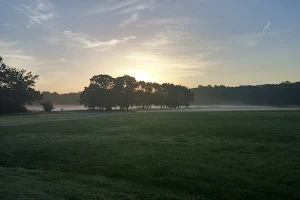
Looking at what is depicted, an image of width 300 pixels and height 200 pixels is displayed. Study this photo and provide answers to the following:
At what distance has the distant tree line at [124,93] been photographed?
80.1 meters

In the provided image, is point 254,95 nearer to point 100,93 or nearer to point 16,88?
point 100,93

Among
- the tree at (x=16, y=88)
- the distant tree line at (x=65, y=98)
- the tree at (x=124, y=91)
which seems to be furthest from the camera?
the distant tree line at (x=65, y=98)

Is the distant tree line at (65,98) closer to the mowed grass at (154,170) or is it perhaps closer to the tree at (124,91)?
the tree at (124,91)

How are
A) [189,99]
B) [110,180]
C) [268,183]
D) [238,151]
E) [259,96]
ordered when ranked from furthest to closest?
[259,96] < [189,99] < [238,151] < [110,180] < [268,183]

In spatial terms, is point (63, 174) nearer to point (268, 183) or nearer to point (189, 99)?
point (268, 183)

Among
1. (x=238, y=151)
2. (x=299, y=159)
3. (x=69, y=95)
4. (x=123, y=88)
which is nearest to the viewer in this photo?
(x=299, y=159)

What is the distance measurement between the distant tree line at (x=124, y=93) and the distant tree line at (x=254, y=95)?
53.3 metres

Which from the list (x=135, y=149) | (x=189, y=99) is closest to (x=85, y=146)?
(x=135, y=149)

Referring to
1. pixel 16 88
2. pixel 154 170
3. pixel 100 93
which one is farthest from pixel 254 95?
pixel 154 170

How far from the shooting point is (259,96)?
472 feet

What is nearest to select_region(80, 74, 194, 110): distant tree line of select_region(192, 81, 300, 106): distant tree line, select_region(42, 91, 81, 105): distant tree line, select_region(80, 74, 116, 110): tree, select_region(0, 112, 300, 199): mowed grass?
select_region(80, 74, 116, 110): tree

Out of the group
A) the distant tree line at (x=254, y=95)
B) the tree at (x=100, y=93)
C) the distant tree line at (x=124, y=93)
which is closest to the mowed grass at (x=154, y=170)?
the tree at (x=100, y=93)

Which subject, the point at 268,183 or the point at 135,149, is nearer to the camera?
the point at 268,183

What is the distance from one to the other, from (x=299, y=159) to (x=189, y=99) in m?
102
